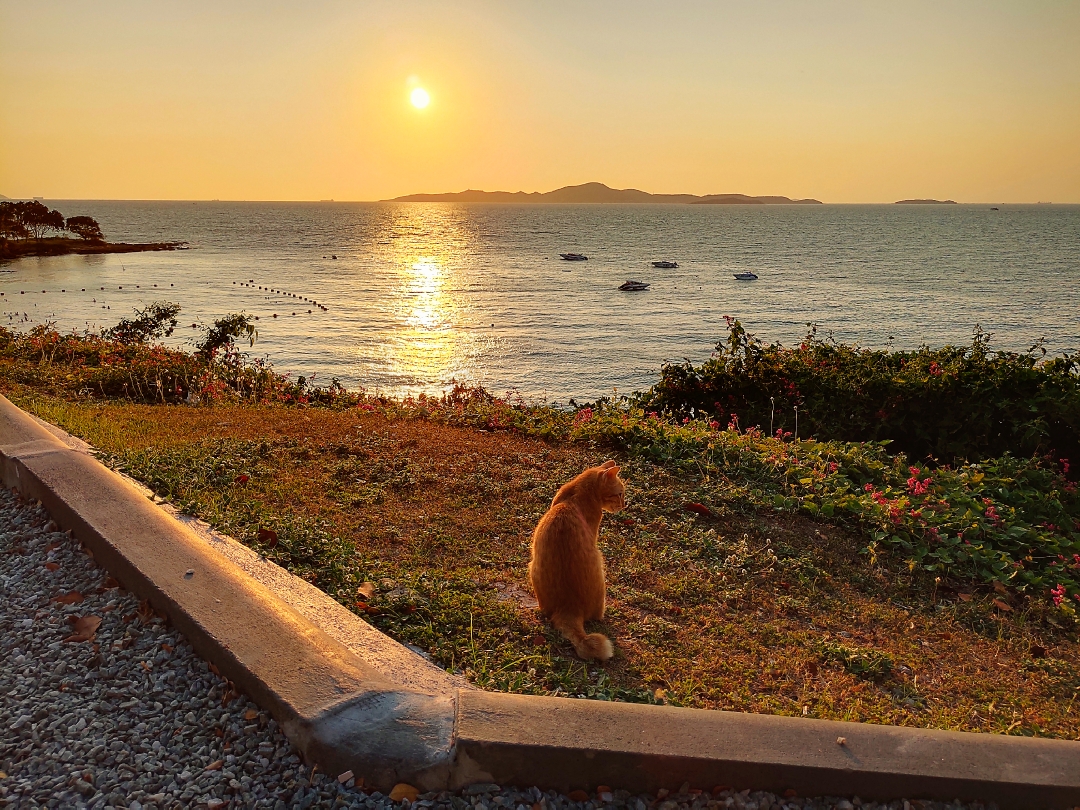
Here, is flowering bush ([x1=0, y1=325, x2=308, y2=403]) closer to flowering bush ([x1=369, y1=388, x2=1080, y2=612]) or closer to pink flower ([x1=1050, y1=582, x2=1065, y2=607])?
flowering bush ([x1=369, y1=388, x2=1080, y2=612])

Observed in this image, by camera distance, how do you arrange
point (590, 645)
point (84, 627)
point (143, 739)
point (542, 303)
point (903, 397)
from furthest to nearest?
1. point (542, 303)
2. point (903, 397)
3. point (590, 645)
4. point (84, 627)
5. point (143, 739)

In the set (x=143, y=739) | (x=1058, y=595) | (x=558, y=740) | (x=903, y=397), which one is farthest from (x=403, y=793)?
(x=903, y=397)

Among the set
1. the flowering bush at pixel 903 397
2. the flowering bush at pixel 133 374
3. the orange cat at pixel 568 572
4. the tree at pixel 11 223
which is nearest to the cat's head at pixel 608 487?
the orange cat at pixel 568 572

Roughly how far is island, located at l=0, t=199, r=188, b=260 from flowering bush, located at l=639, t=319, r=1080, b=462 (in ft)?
275

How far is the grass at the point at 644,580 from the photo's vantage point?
12.5 feet

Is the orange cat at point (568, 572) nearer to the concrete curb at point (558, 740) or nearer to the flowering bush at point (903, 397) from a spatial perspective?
the concrete curb at point (558, 740)

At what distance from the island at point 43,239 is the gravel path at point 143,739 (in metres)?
86.2

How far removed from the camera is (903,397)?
868cm

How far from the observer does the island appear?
78.2 meters

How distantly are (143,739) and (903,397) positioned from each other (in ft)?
27.6

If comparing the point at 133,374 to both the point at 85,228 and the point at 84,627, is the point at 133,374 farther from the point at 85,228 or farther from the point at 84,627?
the point at 85,228

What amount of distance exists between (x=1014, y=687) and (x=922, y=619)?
781mm

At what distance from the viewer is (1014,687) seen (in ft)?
13.5

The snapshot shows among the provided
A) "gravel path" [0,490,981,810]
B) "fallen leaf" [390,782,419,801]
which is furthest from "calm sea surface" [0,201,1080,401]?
"fallen leaf" [390,782,419,801]
